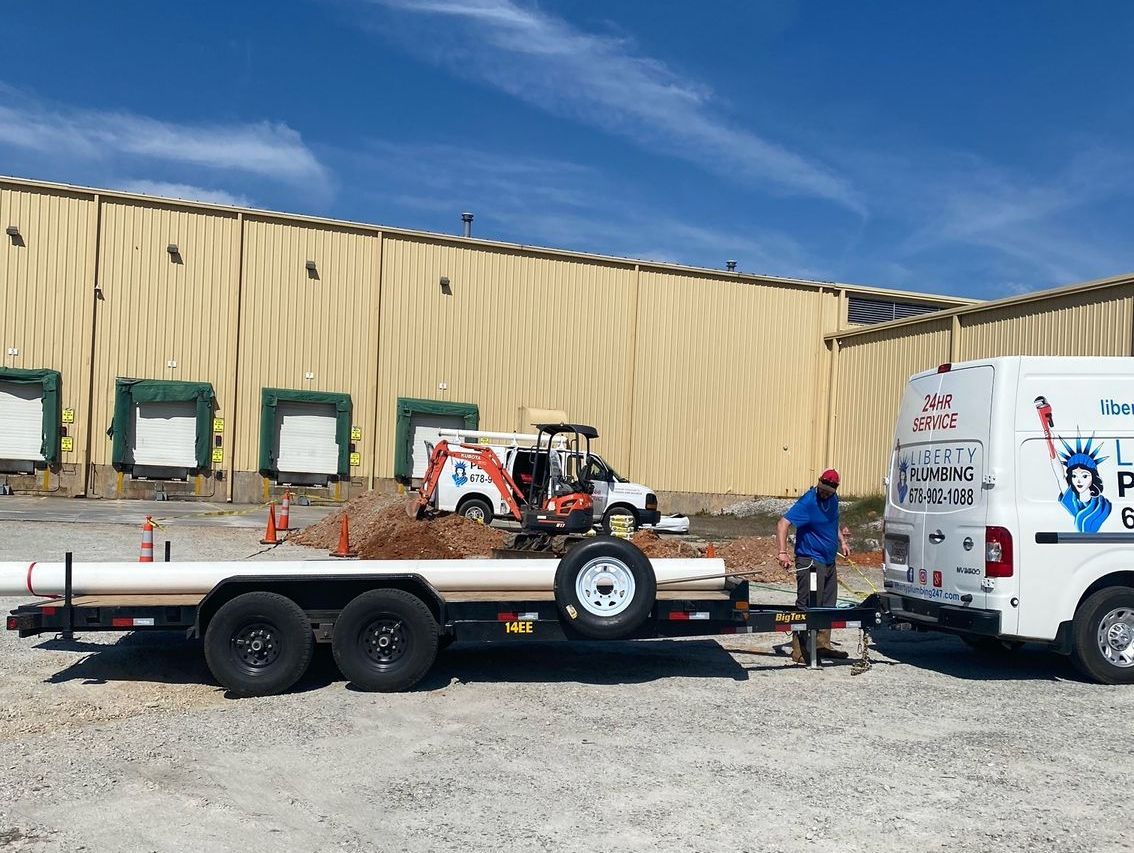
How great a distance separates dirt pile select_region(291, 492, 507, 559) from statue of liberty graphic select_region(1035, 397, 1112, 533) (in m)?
8.64

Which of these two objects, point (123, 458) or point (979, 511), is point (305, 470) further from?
point (979, 511)

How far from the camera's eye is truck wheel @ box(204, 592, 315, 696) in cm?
723

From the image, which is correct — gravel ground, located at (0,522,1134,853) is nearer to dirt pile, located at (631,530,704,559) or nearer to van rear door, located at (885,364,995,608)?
van rear door, located at (885,364,995,608)

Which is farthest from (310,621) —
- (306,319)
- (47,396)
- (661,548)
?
(47,396)

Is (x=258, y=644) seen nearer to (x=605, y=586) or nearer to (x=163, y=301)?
(x=605, y=586)

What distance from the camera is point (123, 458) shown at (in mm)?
28609

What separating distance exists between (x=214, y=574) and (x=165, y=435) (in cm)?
2309

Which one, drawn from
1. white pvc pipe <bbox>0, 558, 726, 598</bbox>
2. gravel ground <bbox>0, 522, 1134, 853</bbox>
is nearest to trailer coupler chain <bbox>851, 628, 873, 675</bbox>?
gravel ground <bbox>0, 522, 1134, 853</bbox>

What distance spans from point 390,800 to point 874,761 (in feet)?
9.42

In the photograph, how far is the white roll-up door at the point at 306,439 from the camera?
98.1 ft

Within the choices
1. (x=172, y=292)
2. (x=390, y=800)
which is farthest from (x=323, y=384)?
(x=390, y=800)

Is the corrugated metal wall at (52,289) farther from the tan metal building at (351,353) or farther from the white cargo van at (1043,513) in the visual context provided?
the white cargo van at (1043,513)

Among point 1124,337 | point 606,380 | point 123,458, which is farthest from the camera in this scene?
point 606,380

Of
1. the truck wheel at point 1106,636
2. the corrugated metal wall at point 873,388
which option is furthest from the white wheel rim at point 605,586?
the corrugated metal wall at point 873,388
